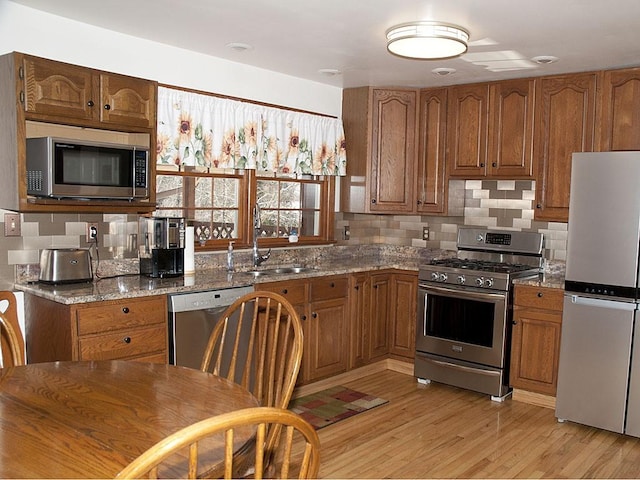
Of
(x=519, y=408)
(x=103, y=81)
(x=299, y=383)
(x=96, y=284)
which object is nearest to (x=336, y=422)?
(x=299, y=383)

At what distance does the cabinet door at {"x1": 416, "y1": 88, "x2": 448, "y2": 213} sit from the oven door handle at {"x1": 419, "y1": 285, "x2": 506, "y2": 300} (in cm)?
74

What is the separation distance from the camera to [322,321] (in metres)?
4.36

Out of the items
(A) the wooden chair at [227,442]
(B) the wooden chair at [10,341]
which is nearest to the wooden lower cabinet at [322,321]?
(B) the wooden chair at [10,341]

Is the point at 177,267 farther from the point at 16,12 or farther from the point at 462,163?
the point at 462,163

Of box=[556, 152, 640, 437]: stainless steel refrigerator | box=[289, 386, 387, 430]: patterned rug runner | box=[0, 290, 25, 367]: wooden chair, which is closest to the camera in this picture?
box=[0, 290, 25, 367]: wooden chair

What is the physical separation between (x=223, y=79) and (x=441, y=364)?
2.67m

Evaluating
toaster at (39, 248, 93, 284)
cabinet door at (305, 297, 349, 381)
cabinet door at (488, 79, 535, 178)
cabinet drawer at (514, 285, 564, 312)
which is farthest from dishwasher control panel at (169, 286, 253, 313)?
cabinet door at (488, 79, 535, 178)

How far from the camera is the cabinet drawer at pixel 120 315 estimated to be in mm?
2986

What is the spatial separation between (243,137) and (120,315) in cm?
175

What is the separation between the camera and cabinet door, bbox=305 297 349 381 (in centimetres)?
429

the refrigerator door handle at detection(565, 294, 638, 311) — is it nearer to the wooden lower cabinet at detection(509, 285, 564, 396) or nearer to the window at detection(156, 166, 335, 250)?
the wooden lower cabinet at detection(509, 285, 564, 396)

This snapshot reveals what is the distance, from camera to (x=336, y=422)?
3.76 meters

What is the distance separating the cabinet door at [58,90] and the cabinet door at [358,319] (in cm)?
227

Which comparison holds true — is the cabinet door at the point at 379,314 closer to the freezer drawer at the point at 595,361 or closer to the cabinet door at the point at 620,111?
the freezer drawer at the point at 595,361
